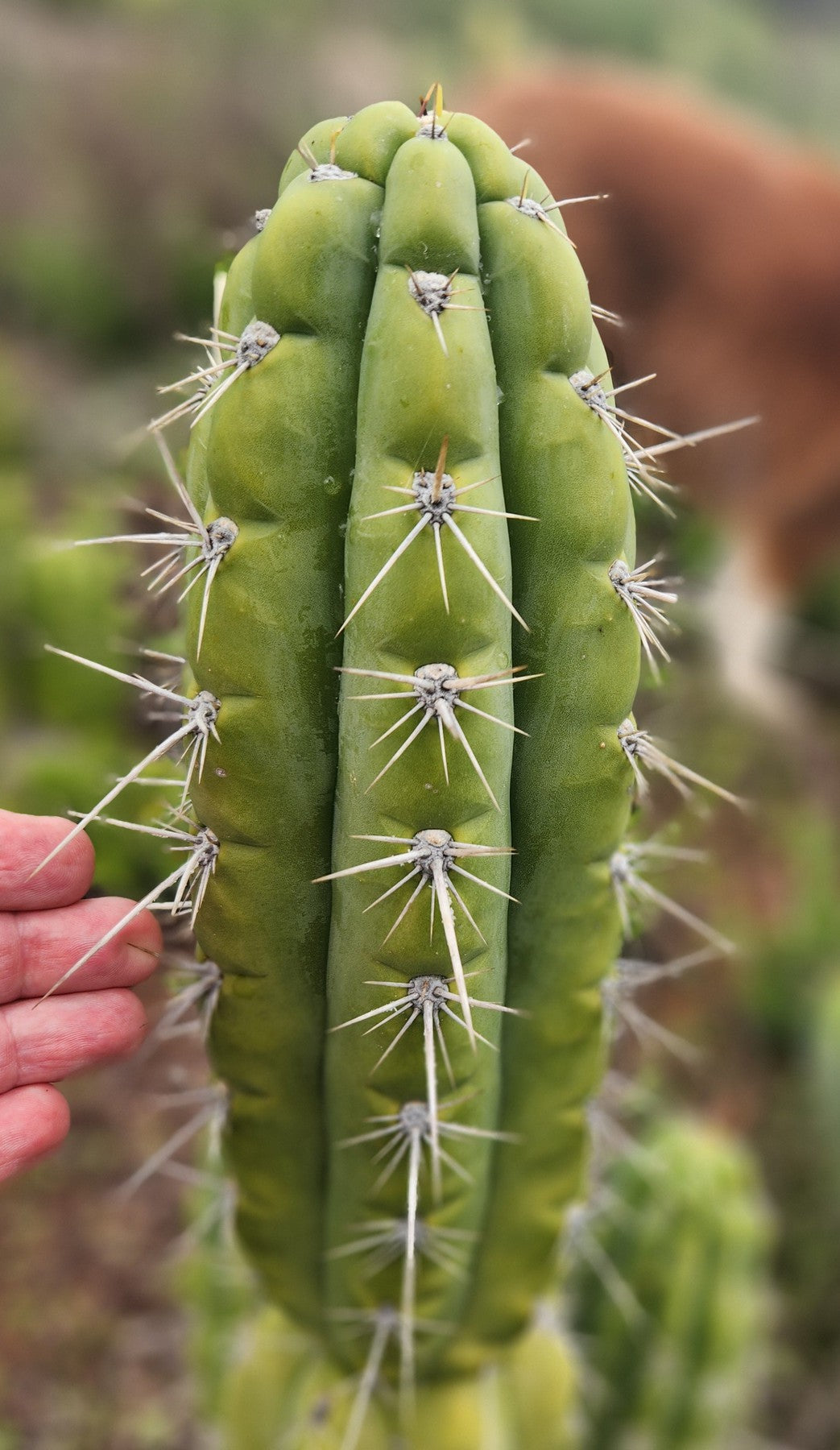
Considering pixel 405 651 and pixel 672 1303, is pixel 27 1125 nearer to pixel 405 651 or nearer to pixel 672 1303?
pixel 405 651

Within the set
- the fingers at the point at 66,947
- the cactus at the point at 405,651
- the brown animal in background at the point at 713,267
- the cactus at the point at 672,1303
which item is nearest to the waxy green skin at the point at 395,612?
the cactus at the point at 405,651

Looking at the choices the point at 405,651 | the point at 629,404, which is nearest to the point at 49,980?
the point at 405,651

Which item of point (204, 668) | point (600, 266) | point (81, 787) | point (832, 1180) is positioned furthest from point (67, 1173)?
point (600, 266)

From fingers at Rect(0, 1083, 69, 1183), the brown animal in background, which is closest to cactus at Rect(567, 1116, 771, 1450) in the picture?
fingers at Rect(0, 1083, 69, 1183)

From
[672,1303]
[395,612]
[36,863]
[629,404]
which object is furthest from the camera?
[629,404]

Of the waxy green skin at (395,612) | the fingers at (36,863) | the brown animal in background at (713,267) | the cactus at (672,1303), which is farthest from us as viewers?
the brown animal in background at (713,267)

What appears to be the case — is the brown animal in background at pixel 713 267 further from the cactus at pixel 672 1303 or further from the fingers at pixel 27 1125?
the fingers at pixel 27 1125
